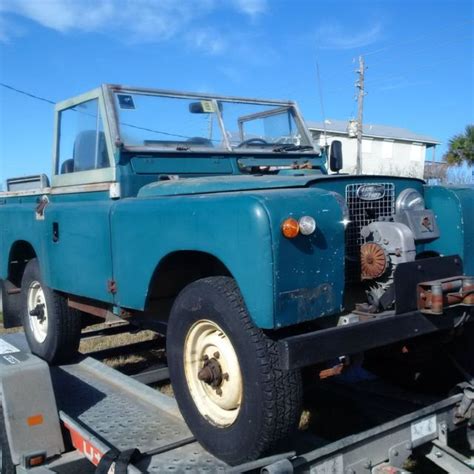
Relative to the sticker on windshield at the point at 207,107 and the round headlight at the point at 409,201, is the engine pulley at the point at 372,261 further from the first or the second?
the sticker on windshield at the point at 207,107

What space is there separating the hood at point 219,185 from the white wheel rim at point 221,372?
69cm

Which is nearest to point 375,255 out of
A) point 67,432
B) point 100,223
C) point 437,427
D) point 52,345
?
point 437,427

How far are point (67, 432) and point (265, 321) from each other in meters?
1.56

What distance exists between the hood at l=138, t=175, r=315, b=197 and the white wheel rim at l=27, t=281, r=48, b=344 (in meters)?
1.67

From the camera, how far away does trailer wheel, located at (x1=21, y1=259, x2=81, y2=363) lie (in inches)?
173

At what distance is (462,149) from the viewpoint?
1983 centimetres

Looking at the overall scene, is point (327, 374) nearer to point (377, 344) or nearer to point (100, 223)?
point (377, 344)

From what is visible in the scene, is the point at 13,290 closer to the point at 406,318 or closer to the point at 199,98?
the point at 199,98

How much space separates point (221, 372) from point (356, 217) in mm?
1039

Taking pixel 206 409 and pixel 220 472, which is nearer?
pixel 220 472

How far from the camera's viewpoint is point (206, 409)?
2787 mm

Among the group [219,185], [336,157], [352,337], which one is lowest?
[352,337]

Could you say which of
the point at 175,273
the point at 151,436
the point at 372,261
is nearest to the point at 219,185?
the point at 175,273

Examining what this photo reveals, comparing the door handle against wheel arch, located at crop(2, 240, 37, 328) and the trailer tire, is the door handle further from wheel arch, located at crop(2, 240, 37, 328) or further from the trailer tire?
the trailer tire
